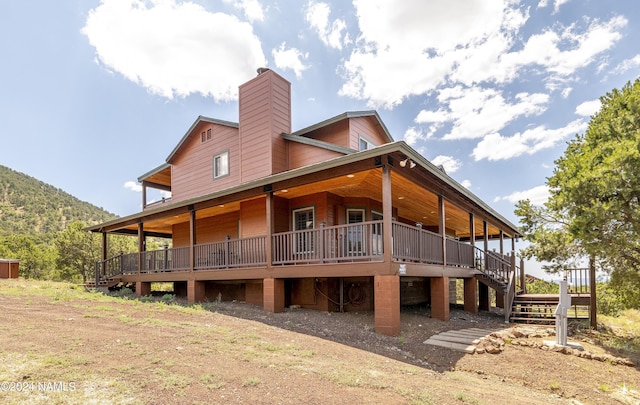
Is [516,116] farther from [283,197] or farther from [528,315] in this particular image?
[283,197]

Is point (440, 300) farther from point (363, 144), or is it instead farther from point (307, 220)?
point (363, 144)

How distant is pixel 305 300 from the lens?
1297 centimetres

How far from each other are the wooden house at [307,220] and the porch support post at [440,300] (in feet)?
0.11

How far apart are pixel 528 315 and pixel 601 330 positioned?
7.03 ft

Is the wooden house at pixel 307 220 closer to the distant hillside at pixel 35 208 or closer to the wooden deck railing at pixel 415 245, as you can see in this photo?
the wooden deck railing at pixel 415 245

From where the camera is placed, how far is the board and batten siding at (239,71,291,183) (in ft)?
48.1

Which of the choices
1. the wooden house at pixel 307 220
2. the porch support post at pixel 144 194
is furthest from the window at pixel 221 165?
the porch support post at pixel 144 194

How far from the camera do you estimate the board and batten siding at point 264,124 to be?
14648mm

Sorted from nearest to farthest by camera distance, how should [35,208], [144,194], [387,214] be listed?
[387,214]
[144,194]
[35,208]

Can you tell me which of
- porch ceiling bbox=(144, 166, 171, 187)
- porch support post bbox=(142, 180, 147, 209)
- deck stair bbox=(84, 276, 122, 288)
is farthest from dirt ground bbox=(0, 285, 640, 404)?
porch ceiling bbox=(144, 166, 171, 187)

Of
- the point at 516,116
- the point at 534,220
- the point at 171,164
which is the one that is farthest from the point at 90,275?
the point at 516,116

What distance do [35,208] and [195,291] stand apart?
57.9m

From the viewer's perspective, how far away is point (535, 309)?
14352 millimetres

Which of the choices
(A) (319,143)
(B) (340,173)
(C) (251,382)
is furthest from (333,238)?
(C) (251,382)
